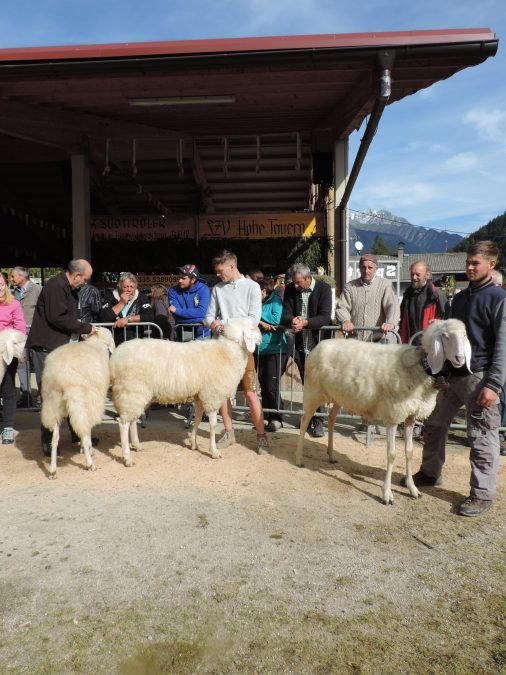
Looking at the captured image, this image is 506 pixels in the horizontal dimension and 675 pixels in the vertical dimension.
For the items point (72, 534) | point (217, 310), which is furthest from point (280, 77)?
point (72, 534)

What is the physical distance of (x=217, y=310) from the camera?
5277 mm

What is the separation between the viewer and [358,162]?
313 inches

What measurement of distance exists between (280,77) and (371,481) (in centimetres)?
584

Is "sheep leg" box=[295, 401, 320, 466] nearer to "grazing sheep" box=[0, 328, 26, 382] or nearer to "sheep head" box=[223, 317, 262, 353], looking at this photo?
"sheep head" box=[223, 317, 262, 353]

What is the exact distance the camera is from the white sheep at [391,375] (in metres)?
3.63

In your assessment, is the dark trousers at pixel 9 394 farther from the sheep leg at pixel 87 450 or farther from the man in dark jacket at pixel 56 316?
the sheep leg at pixel 87 450

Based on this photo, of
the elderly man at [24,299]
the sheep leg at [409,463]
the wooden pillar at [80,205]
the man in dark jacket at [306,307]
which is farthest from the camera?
the wooden pillar at [80,205]

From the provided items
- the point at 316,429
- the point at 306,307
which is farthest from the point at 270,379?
the point at 306,307

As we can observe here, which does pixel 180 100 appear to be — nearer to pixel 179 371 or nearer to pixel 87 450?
pixel 179 371

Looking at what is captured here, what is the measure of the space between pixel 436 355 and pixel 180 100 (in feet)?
20.7

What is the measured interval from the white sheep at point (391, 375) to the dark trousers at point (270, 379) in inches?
57.1

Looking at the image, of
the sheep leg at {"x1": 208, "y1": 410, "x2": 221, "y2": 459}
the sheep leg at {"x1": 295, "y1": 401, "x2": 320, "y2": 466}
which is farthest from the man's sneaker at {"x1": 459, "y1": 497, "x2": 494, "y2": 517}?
the sheep leg at {"x1": 208, "y1": 410, "x2": 221, "y2": 459}

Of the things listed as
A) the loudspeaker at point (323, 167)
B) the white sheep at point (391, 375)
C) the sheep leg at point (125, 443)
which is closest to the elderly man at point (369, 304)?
the white sheep at point (391, 375)

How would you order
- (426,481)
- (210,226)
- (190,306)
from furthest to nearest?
(210,226)
(190,306)
(426,481)
